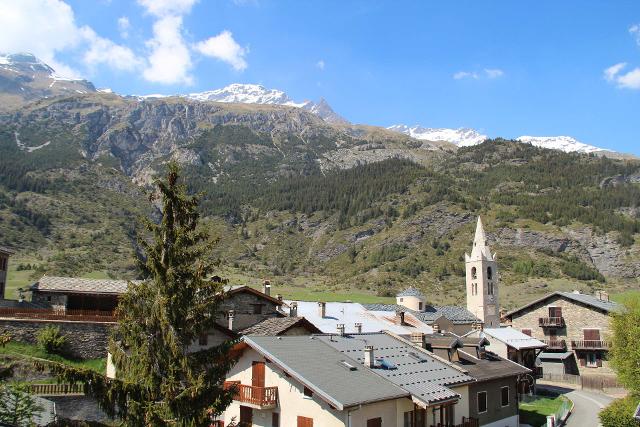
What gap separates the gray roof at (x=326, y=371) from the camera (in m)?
20.8

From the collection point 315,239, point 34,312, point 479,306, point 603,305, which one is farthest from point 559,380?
point 315,239

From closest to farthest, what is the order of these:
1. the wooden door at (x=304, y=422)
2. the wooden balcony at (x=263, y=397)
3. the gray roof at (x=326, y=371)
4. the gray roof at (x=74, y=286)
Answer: the gray roof at (x=326, y=371)
the wooden door at (x=304, y=422)
the wooden balcony at (x=263, y=397)
the gray roof at (x=74, y=286)

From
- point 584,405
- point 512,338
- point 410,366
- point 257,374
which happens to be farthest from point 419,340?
point 584,405

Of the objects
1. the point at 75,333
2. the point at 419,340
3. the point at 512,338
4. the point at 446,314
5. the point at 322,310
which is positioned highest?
the point at 322,310

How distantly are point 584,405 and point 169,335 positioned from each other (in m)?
39.9

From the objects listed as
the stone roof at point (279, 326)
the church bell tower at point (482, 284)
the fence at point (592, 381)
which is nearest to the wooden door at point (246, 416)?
the stone roof at point (279, 326)

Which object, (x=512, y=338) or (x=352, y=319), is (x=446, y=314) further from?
(x=352, y=319)

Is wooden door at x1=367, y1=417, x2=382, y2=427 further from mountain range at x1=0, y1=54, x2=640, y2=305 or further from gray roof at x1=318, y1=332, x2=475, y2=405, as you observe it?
mountain range at x1=0, y1=54, x2=640, y2=305

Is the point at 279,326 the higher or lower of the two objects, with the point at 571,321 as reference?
higher

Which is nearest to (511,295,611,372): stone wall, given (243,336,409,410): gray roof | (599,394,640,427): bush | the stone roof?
(599,394,640,427): bush

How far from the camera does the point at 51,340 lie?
122 feet

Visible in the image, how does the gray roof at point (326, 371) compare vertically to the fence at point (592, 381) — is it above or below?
above

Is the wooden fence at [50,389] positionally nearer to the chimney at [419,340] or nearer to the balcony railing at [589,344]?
the chimney at [419,340]

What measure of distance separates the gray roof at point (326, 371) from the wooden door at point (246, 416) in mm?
3484
